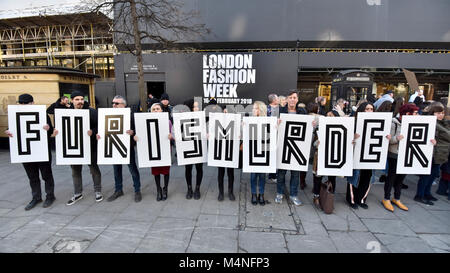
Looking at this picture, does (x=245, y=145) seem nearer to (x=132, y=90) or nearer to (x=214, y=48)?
(x=214, y=48)

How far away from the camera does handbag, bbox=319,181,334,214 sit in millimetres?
3785

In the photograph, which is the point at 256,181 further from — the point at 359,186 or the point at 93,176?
→ the point at 93,176

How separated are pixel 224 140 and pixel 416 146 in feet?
11.7

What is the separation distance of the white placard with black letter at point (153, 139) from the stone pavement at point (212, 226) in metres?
0.88

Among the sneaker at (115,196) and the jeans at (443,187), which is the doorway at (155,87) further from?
the jeans at (443,187)

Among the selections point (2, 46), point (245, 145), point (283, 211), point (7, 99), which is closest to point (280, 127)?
point (245, 145)

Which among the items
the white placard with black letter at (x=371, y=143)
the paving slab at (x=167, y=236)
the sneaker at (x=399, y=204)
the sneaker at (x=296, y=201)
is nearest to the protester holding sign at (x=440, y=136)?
the sneaker at (x=399, y=204)

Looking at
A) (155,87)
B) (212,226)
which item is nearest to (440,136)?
(212,226)

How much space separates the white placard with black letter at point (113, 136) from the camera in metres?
4.09

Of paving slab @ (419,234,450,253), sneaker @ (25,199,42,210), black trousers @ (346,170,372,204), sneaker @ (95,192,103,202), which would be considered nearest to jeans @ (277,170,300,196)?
black trousers @ (346,170,372,204)

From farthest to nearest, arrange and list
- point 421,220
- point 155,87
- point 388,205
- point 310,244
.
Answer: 1. point 155,87
2. point 388,205
3. point 421,220
4. point 310,244

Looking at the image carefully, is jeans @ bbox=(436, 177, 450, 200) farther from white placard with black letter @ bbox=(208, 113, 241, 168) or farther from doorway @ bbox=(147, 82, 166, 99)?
doorway @ bbox=(147, 82, 166, 99)

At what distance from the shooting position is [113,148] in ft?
13.5

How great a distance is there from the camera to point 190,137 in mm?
4219
